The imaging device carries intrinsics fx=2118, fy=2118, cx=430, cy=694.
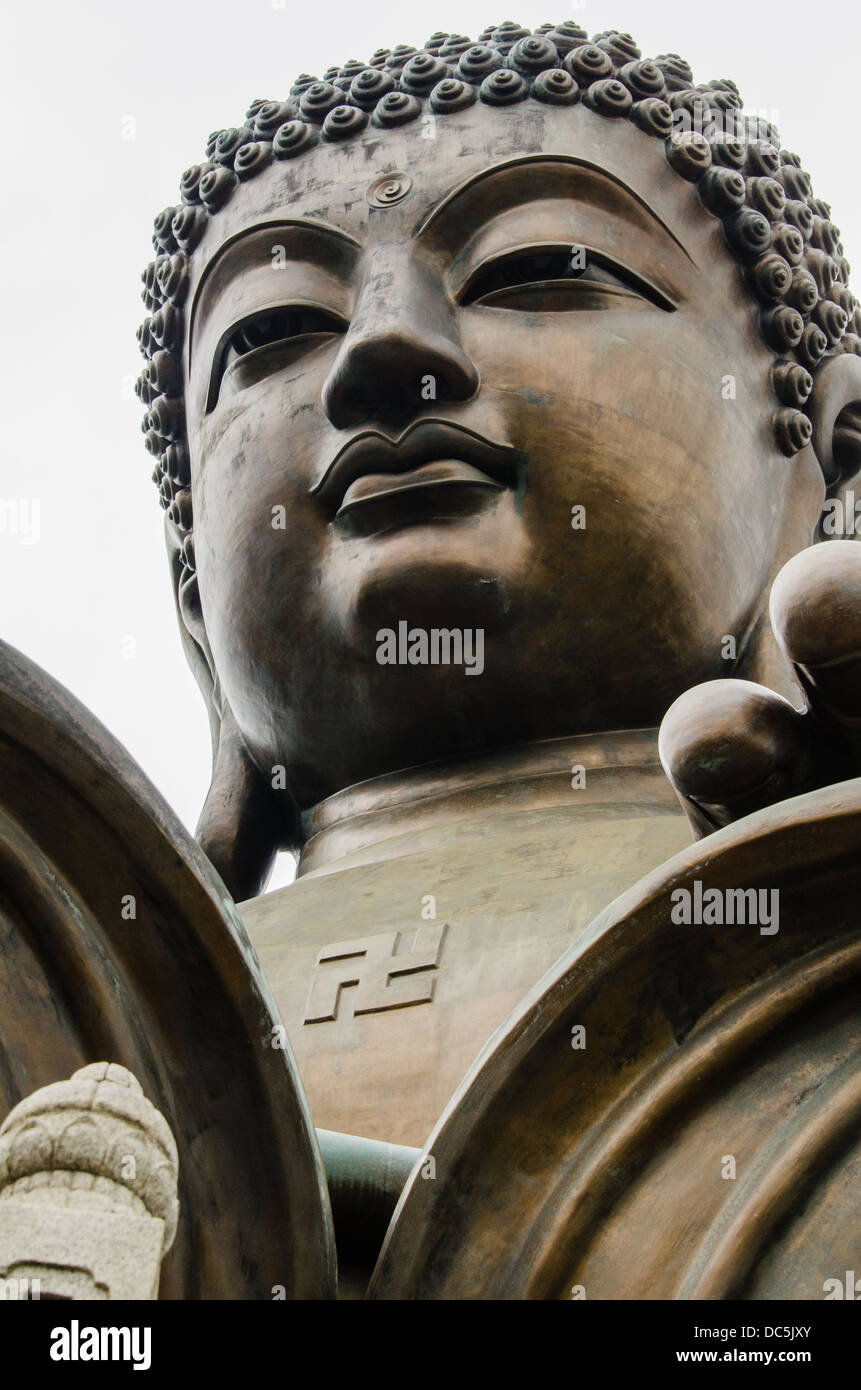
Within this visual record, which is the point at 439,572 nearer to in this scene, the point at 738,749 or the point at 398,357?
the point at 398,357

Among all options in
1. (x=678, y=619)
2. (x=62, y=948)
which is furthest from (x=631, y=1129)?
(x=678, y=619)

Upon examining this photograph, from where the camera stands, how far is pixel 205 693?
288 inches

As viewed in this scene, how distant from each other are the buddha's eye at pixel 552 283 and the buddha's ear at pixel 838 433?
86cm

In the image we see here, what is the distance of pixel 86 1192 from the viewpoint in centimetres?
255

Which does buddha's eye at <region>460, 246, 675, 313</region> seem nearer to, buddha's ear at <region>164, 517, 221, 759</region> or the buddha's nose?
the buddha's nose

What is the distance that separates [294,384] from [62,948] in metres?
3.20

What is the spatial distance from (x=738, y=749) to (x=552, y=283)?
2.80m

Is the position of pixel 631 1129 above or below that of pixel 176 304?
below

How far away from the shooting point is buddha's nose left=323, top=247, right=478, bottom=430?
223 inches

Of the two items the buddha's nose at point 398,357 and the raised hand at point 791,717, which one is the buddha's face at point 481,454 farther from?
the raised hand at point 791,717

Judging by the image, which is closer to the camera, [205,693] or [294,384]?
[294,384]

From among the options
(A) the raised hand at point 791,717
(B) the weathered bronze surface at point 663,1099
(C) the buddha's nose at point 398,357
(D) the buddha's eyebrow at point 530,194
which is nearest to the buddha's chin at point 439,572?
(C) the buddha's nose at point 398,357

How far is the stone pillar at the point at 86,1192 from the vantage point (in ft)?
8.15
